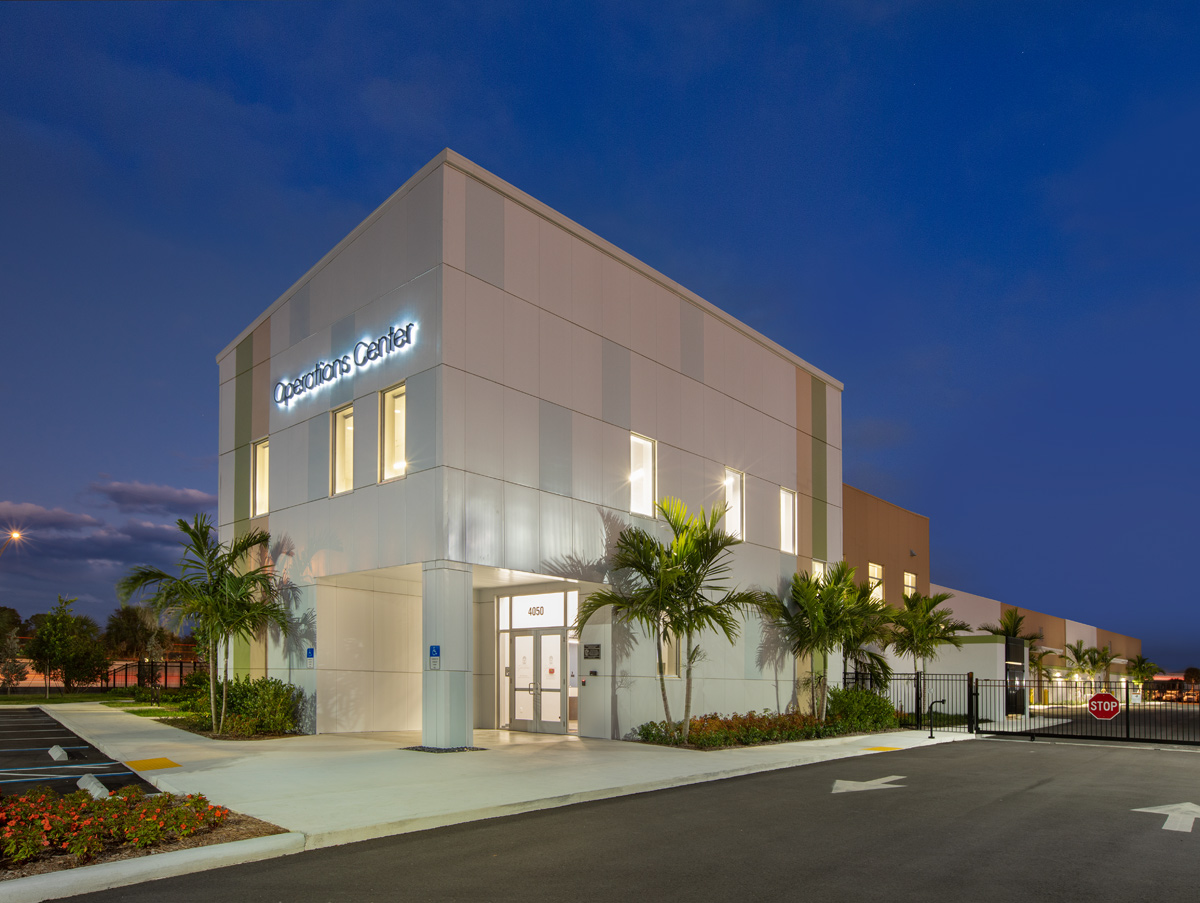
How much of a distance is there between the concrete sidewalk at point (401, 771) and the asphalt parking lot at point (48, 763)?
0.30 metres

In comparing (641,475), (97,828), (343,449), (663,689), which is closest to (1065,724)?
(641,475)

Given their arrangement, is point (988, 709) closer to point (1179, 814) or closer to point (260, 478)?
point (1179, 814)

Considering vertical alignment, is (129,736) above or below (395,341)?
below

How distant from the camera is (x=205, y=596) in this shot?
20016 millimetres

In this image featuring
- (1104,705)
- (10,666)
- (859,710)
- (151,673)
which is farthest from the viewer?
(10,666)

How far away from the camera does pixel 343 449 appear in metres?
20.4

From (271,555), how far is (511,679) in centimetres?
633

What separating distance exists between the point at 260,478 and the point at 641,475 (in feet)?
31.2

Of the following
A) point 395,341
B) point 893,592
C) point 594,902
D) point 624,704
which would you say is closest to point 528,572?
point 624,704

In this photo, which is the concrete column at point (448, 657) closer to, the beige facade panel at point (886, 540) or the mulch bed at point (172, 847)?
the mulch bed at point (172, 847)

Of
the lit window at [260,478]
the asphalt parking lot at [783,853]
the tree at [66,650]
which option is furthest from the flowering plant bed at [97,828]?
the tree at [66,650]

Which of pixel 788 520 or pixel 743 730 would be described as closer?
pixel 743 730

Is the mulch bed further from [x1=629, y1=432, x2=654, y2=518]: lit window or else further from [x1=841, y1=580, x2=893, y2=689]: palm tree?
[x1=841, y1=580, x2=893, y2=689]: palm tree

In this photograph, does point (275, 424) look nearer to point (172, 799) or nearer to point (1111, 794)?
point (172, 799)
